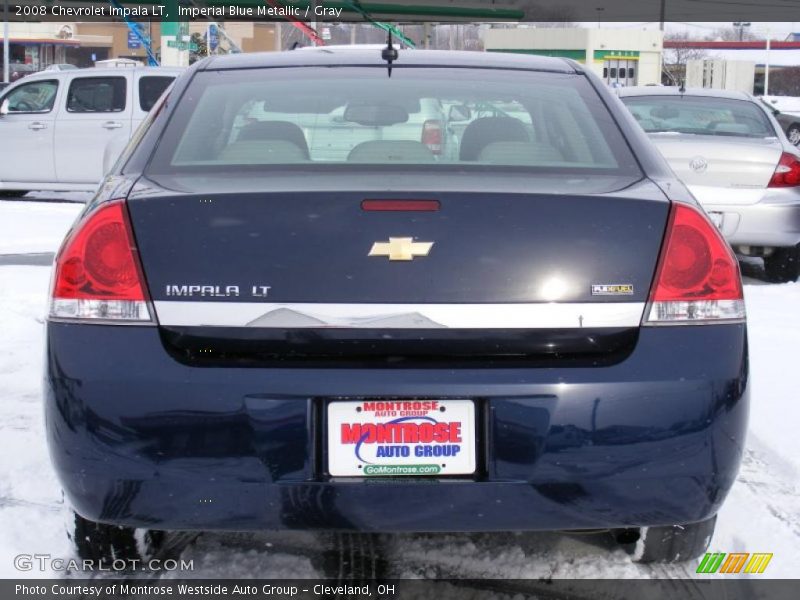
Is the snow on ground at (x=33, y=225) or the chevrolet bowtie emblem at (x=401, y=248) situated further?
the snow on ground at (x=33, y=225)

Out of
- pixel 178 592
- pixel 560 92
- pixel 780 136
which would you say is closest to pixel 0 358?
pixel 178 592

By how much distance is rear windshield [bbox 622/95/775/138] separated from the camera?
29.0 feet

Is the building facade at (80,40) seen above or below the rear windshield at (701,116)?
below

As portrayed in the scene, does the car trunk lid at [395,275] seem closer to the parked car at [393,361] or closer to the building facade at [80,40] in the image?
the parked car at [393,361]

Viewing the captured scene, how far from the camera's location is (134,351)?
2600mm

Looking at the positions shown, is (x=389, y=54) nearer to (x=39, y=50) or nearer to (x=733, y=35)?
(x=39, y=50)

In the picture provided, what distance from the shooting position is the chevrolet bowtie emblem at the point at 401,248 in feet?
8.48

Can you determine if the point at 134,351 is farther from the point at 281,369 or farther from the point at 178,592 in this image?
the point at 178,592

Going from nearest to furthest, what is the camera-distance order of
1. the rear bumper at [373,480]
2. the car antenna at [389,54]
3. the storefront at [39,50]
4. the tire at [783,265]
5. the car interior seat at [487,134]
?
the rear bumper at [373,480] → the car interior seat at [487,134] → the car antenna at [389,54] → the tire at [783,265] → the storefront at [39,50]

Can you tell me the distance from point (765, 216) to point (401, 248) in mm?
5999

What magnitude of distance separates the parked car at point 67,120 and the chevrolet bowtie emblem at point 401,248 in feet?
38.2

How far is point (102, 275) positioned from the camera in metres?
2.69

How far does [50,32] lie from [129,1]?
23571mm

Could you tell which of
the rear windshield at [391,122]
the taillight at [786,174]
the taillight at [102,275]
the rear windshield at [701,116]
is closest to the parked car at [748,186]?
the taillight at [786,174]
